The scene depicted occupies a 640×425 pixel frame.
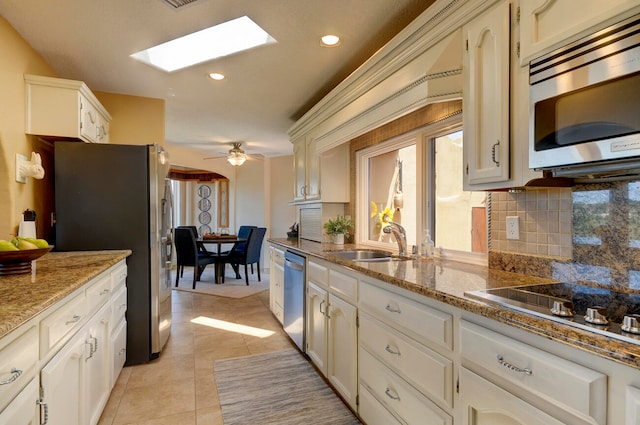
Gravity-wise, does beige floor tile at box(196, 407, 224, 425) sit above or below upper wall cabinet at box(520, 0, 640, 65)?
below

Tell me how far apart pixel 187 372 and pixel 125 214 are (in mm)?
1331

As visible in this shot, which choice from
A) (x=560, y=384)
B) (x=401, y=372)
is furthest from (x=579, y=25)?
(x=401, y=372)

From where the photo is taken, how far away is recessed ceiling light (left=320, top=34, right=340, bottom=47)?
2301 mm

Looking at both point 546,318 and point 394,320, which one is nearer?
point 546,318

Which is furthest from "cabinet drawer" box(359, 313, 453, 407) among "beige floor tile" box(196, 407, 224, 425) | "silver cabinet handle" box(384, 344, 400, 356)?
"beige floor tile" box(196, 407, 224, 425)

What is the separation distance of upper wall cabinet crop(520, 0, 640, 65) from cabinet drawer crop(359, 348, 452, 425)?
138 cm

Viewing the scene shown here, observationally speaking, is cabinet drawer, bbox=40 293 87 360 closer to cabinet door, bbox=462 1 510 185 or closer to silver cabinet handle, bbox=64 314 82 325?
silver cabinet handle, bbox=64 314 82 325

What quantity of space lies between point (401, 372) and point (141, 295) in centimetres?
218

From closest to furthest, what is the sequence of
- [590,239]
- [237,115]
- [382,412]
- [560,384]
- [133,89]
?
[560,384] → [590,239] → [382,412] → [133,89] → [237,115]

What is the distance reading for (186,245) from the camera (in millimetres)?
5578

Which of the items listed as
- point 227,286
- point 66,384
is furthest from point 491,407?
point 227,286

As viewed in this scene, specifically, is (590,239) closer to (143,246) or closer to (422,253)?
(422,253)

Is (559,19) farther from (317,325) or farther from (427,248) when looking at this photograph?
(317,325)

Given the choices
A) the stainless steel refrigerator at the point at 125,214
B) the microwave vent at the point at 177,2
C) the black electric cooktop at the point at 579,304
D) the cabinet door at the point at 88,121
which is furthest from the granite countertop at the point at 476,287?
the cabinet door at the point at 88,121
